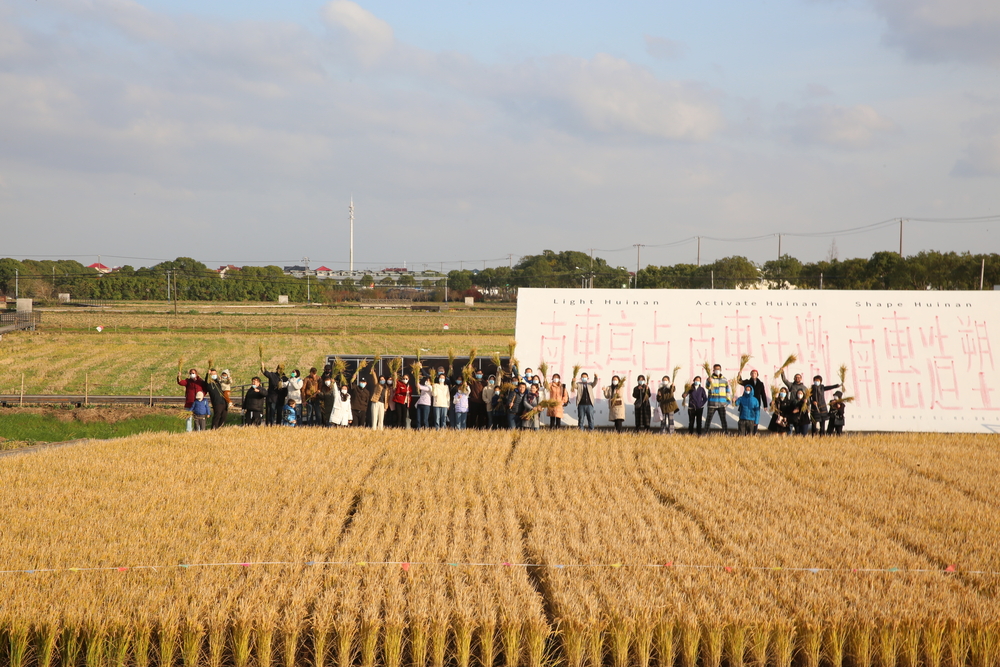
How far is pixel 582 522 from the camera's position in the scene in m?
11.2

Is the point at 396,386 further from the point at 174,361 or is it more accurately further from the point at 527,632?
the point at 174,361

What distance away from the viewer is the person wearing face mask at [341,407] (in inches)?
752

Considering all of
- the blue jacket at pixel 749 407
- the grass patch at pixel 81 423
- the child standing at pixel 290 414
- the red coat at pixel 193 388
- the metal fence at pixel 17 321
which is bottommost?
the grass patch at pixel 81 423

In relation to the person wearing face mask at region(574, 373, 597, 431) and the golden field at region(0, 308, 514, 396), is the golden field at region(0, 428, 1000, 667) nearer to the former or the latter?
the person wearing face mask at region(574, 373, 597, 431)

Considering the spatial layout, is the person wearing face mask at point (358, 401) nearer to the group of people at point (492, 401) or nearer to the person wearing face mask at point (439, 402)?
the group of people at point (492, 401)

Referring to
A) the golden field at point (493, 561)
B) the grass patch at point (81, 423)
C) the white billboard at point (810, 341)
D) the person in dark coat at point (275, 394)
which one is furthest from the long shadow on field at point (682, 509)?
the grass patch at point (81, 423)

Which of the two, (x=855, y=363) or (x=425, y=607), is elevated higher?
(x=855, y=363)

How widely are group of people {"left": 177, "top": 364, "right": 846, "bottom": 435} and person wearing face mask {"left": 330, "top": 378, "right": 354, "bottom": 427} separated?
23 mm

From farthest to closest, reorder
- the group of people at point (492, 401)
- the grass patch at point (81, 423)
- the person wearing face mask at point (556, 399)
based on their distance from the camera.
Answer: the grass patch at point (81, 423) → the person wearing face mask at point (556, 399) → the group of people at point (492, 401)

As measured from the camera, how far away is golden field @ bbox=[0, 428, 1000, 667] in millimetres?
7578

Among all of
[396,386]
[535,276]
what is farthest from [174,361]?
[535,276]

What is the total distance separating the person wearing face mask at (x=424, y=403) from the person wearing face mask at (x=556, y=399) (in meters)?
2.78

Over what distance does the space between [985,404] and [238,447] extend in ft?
55.7

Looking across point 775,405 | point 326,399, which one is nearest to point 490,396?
point 326,399
